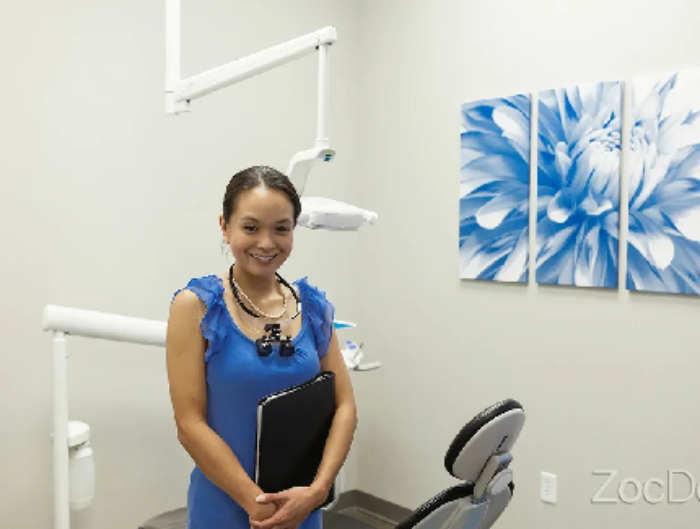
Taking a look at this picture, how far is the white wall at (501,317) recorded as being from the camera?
2.18 metres

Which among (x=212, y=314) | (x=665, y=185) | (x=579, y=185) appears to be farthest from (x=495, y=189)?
(x=212, y=314)

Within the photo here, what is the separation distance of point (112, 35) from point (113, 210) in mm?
602

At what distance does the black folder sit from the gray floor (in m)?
1.27

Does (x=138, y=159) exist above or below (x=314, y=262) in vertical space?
above

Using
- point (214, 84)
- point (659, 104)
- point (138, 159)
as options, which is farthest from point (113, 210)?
point (659, 104)

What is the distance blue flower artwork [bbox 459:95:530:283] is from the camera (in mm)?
2490

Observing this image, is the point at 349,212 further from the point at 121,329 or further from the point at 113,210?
the point at 113,210

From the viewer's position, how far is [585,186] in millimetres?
2303

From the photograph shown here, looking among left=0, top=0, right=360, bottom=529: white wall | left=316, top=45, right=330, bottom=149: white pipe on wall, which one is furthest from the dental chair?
left=0, top=0, right=360, bottom=529: white wall

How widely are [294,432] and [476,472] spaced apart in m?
0.34

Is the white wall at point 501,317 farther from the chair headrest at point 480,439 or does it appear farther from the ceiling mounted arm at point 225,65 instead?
the chair headrest at point 480,439

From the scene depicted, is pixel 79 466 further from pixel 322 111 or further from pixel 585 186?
pixel 585 186

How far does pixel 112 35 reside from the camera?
234 cm

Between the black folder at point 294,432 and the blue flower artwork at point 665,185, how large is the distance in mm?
1310
